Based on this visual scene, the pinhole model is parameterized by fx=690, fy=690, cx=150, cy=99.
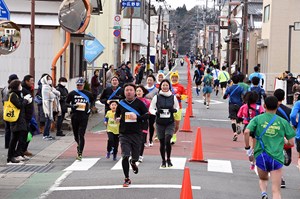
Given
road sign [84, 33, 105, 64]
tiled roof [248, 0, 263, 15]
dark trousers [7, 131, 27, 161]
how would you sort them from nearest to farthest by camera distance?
dark trousers [7, 131, 27, 161] → road sign [84, 33, 105, 64] → tiled roof [248, 0, 263, 15]

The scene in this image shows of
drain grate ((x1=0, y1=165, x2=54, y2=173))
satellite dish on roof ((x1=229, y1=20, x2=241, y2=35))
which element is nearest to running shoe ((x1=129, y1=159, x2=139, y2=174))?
drain grate ((x1=0, y1=165, x2=54, y2=173))

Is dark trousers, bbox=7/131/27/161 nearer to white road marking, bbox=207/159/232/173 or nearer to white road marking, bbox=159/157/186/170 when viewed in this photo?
white road marking, bbox=159/157/186/170

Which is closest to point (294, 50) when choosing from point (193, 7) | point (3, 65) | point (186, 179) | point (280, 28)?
point (280, 28)

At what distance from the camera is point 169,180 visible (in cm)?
1208

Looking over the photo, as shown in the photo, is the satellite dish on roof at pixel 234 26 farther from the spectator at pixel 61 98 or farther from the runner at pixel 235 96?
the spectator at pixel 61 98

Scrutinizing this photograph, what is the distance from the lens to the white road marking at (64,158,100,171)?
14.0m

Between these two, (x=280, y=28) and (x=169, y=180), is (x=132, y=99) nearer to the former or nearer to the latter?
(x=169, y=180)

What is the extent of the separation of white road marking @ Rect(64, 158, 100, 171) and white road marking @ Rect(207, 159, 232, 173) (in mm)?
2479

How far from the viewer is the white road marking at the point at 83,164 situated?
45.8 ft

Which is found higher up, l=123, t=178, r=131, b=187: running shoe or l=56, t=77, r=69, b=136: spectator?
l=56, t=77, r=69, b=136: spectator

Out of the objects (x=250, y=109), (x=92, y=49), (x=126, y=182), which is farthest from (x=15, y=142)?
(x=92, y=49)

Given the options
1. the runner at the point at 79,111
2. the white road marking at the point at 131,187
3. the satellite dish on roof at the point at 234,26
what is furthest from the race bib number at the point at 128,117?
the satellite dish on roof at the point at 234,26

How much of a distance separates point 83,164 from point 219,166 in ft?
9.39

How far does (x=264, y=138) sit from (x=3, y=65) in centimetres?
1577
